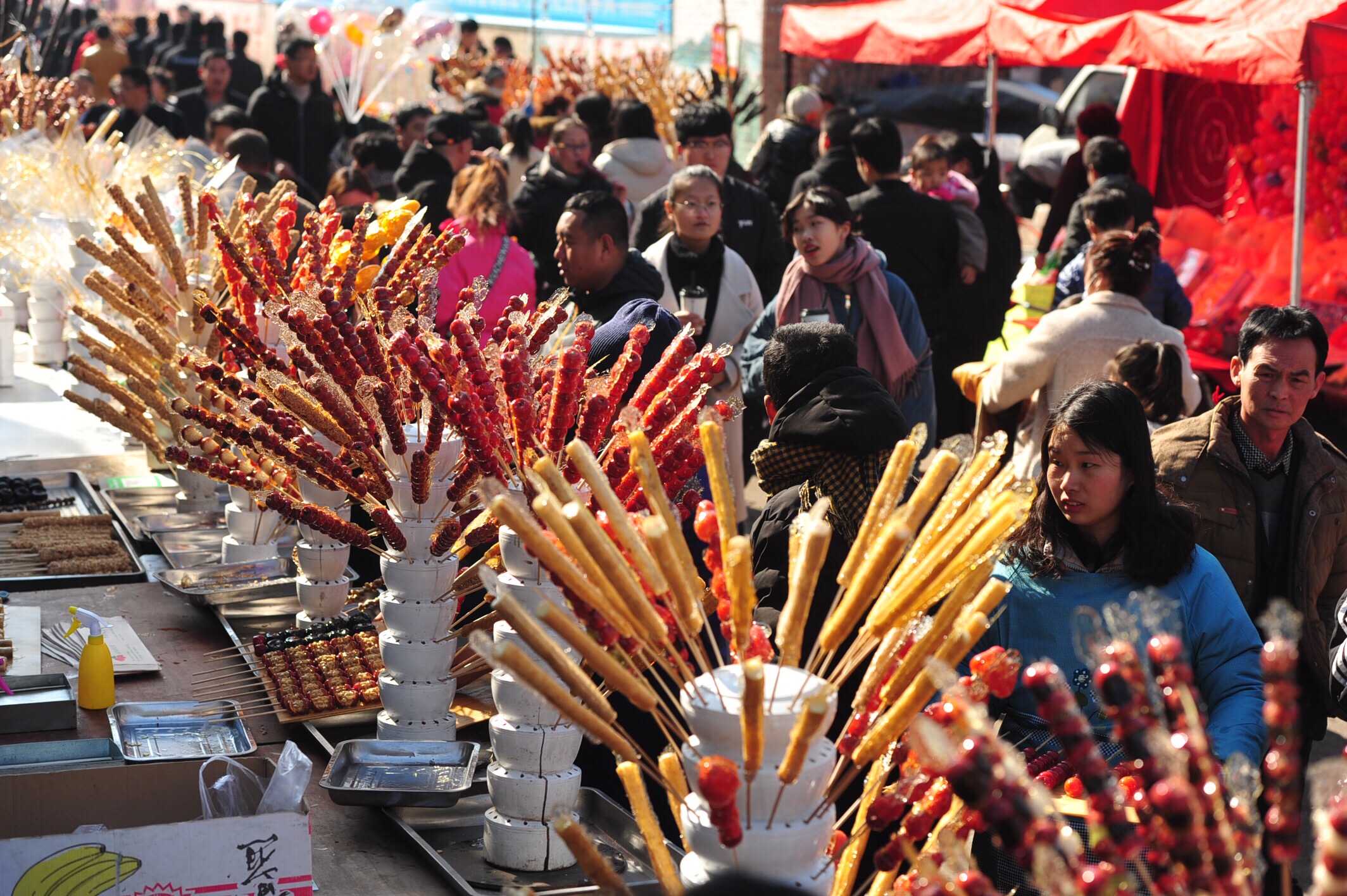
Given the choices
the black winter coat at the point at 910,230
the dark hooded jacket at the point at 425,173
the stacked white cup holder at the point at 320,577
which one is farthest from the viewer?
the dark hooded jacket at the point at 425,173

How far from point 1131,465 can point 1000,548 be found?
2.67ft

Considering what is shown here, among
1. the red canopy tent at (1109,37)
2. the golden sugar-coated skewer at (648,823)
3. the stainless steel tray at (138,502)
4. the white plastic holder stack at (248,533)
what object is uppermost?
the red canopy tent at (1109,37)

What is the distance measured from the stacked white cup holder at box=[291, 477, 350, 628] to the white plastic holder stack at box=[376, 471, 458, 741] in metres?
0.68

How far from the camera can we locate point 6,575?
3.17 metres

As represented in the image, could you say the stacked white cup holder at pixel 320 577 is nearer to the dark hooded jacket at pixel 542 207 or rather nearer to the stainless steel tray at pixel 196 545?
the stainless steel tray at pixel 196 545

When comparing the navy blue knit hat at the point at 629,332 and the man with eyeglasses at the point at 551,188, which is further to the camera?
the man with eyeglasses at the point at 551,188

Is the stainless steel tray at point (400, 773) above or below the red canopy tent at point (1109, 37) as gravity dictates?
below

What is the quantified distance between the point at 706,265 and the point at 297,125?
4.45m

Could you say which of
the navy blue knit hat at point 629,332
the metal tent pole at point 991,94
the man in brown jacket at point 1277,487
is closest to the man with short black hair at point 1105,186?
the metal tent pole at point 991,94

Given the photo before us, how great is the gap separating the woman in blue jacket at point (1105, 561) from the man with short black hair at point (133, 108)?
7052 millimetres

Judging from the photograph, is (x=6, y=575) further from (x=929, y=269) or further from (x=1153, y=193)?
(x=1153, y=193)

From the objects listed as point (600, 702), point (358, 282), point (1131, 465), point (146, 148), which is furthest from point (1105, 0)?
point (600, 702)

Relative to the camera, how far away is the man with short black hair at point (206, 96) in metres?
8.95

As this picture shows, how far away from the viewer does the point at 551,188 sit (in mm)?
6066
